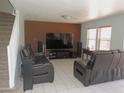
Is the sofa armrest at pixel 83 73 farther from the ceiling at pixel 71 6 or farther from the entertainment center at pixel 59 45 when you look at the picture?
the entertainment center at pixel 59 45

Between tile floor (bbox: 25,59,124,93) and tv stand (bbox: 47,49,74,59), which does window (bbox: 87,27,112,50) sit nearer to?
tv stand (bbox: 47,49,74,59)

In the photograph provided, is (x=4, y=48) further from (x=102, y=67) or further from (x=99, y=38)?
(x=99, y=38)

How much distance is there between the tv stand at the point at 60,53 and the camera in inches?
255

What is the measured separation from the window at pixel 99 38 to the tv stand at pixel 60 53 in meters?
1.25

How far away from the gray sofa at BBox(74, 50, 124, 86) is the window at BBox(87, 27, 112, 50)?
209 cm

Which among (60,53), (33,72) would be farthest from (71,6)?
(60,53)

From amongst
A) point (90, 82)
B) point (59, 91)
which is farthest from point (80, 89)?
point (59, 91)

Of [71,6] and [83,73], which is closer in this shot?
[83,73]

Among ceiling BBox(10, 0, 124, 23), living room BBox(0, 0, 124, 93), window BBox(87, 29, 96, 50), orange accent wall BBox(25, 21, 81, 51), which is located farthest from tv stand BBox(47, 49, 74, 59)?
ceiling BBox(10, 0, 124, 23)

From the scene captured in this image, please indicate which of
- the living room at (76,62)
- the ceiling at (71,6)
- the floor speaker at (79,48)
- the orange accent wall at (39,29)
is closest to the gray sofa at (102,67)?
the living room at (76,62)

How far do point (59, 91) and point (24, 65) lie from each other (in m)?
1.10

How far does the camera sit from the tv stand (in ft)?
21.3

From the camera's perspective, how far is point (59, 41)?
655cm

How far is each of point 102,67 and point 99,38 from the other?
3.06m
